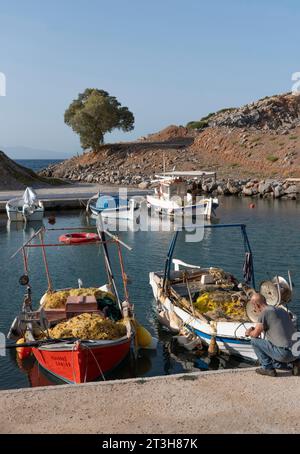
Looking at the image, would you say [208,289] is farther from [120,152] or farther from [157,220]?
[120,152]

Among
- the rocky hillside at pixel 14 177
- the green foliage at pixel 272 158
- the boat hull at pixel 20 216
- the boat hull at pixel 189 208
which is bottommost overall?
the boat hull at pixel 20 216

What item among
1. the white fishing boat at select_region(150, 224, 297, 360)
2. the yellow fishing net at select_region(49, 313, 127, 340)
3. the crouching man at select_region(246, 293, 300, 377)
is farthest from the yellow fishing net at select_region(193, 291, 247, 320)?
the crouching man at select_region(246, 293, 300, 377)

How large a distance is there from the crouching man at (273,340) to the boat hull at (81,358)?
4.30m

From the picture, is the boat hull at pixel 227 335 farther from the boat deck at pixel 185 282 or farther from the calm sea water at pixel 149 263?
the boat deck at pixel 185 282

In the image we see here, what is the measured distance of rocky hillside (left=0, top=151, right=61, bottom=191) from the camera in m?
69.1

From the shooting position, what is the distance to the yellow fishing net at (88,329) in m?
15.3

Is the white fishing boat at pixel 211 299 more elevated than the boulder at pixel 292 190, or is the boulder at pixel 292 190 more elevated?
the boulder at pixel 292 190

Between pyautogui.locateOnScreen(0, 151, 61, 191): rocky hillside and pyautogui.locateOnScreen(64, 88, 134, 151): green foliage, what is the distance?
20795mm

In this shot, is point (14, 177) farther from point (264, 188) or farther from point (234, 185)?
point (264, 188)

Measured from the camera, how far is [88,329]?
15414mm

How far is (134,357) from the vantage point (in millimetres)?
17094

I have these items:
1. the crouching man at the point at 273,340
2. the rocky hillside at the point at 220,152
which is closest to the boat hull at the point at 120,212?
the rocky hillside at the point at 220,152

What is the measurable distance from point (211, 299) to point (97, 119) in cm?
7907
